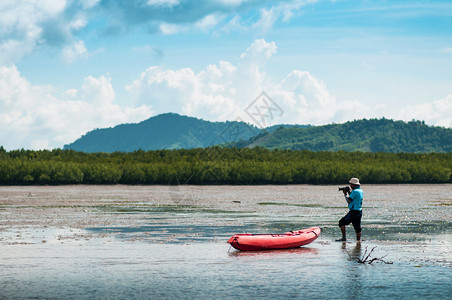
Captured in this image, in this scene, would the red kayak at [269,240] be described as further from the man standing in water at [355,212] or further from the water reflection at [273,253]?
the man standing in water at [355,212]

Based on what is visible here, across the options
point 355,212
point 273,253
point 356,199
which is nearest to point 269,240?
point 273,253

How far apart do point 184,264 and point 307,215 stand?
74.2 ft

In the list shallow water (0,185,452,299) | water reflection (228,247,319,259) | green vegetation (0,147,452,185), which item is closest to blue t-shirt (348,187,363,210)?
shallow water (0,185,452,299)

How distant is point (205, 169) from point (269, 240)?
10931 cm

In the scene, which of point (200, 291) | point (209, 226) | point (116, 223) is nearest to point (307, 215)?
point (209, 226)

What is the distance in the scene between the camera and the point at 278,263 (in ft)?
70.8

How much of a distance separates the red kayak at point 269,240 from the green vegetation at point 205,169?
103 meters

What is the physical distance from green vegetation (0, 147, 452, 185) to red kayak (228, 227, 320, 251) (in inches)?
4071

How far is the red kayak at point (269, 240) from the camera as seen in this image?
23.9 m

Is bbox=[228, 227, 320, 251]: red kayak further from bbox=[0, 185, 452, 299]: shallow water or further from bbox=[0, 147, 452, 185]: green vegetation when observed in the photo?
bbox=[0, 147, 452, 185]: green vegetation

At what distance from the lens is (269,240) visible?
24469 millimetres

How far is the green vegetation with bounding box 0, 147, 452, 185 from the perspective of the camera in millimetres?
124688

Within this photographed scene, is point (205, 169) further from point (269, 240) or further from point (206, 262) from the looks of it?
point (206, 262)

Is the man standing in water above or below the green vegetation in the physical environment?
below
